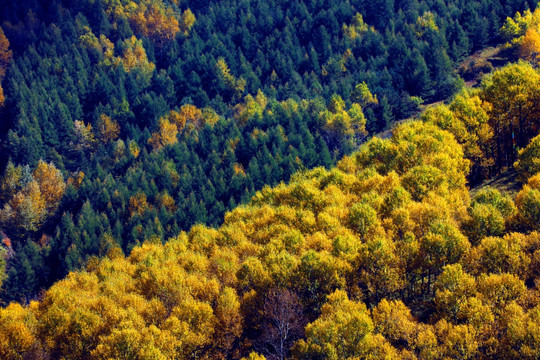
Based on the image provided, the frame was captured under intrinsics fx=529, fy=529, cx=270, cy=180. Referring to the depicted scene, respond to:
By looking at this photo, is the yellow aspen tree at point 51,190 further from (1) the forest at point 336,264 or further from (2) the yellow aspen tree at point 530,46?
(2) the yellow aspen tree at point 530,46

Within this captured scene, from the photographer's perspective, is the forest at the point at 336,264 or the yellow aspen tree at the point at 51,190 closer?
the forest at the point at 336,264

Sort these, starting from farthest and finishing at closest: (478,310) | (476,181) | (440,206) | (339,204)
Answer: (476,181) < (339,204) < (440,206) < (478,310)

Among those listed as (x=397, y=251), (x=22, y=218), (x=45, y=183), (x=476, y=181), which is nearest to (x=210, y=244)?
(x=397, y=251)

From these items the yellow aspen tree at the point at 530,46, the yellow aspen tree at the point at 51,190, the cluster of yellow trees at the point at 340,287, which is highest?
the yellow aspen tree at the point at 51,190

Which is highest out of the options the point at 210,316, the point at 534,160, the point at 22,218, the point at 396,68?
the point at 396,68

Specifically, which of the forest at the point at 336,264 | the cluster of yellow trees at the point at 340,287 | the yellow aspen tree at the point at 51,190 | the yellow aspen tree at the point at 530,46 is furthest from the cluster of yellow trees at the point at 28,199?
the yellow aspen tree at the point at 530,46

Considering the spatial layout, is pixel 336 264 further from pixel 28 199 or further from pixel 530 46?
pixel 28 199

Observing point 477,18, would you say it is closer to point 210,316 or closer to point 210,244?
point 210,244

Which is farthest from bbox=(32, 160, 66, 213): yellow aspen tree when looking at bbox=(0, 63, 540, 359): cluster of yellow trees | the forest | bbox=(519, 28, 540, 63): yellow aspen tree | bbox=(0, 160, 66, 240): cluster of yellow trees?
bbox=(519, 28, 540, 63): yellow aspen tree

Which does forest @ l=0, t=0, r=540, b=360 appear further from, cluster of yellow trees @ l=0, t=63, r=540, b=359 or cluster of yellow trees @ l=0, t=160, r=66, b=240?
cluster of yellow trees @ l=0, t=160, r=66, b=240

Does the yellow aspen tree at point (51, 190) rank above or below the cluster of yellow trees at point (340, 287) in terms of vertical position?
A: above
